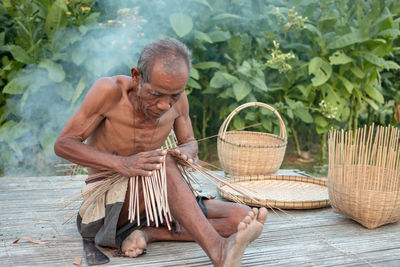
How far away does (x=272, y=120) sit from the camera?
454 centimetres

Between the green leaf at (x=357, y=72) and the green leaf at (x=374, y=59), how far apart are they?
0.16m

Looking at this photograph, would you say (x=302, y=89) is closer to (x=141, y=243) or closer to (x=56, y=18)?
(x=56, y=18)

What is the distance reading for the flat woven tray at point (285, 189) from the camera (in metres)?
2.70

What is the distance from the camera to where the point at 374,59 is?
4449 millimetres

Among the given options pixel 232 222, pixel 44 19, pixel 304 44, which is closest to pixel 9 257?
pixel 232 222

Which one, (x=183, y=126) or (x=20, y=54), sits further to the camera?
(x=20, y=54)

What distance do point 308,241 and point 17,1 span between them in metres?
3.22

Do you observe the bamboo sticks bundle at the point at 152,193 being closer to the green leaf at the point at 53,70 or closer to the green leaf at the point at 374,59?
the green leaf at the point at 53,70

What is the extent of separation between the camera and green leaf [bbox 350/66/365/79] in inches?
181

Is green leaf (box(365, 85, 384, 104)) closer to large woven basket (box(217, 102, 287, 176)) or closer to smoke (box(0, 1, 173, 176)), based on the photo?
large woven basket (box(217, 102, 287, 176))

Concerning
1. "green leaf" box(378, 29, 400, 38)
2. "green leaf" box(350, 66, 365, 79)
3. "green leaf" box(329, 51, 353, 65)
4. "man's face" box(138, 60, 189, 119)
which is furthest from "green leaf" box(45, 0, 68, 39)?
"green leaf" box(378, 29, 400, 38)

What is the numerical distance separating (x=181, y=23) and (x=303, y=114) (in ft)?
5.13

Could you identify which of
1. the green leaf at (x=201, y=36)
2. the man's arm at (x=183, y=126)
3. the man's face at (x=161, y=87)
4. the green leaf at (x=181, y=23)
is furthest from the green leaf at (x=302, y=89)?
the man's face at (x=161, y=87)

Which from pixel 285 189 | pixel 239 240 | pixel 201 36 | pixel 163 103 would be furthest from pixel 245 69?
pixel 239 240
